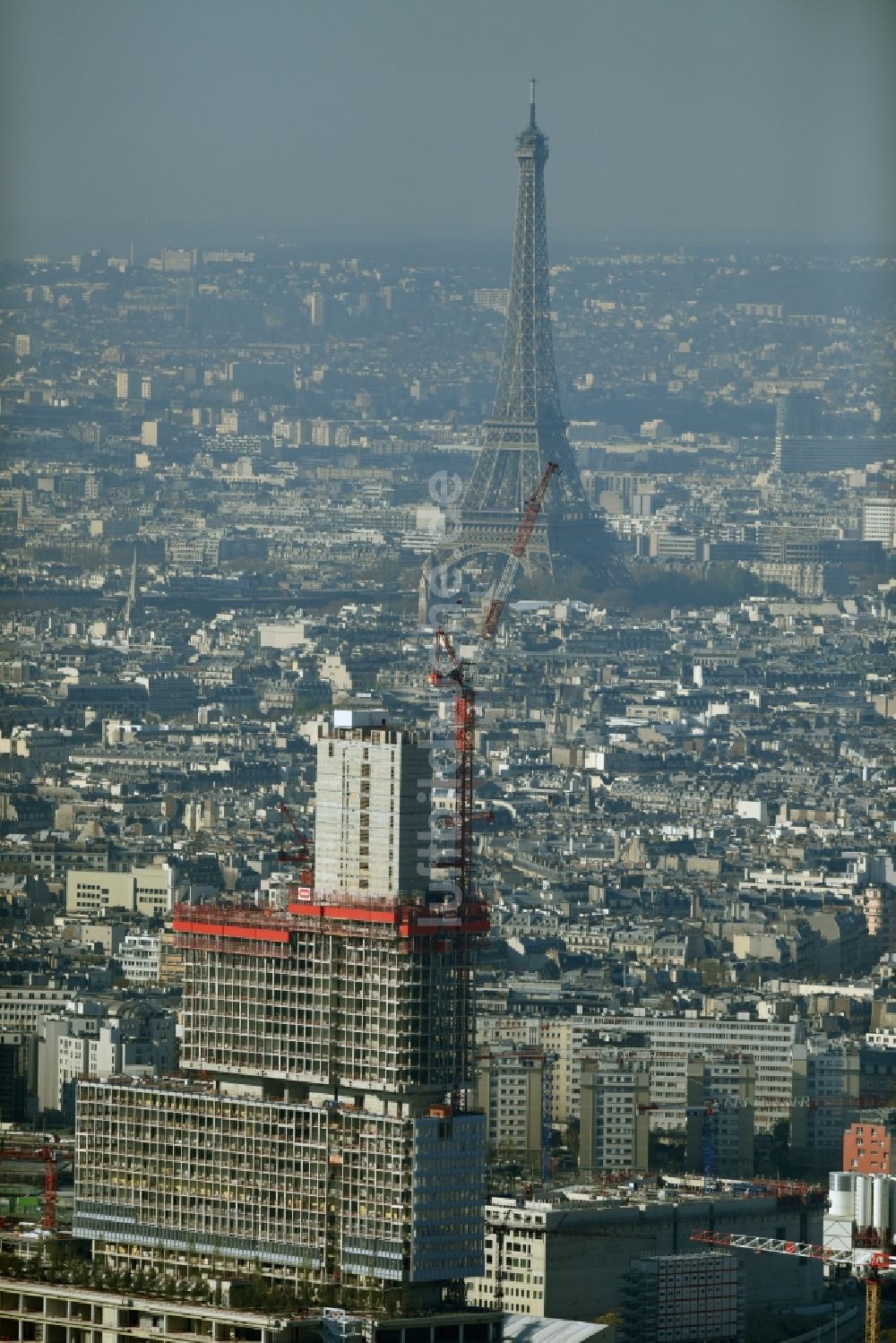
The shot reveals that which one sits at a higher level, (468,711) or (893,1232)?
(468,711)

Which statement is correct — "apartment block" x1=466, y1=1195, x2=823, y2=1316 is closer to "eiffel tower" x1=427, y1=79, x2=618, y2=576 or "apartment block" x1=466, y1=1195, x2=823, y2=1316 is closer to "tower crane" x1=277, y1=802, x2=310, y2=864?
"tower crane" x1=277, y1=802, x2=310, y2=864

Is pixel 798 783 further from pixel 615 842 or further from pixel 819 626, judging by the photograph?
pixel 819 626

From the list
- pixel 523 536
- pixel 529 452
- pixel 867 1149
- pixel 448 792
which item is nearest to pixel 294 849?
pixel 867 1149

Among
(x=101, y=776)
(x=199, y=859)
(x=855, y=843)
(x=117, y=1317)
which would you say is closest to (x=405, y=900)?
(x=117, y=1317)

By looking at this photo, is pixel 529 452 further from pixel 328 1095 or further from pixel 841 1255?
pixel 328 1095

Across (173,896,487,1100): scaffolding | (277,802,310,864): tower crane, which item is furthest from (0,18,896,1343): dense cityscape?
(277,802,310,864): tower crane

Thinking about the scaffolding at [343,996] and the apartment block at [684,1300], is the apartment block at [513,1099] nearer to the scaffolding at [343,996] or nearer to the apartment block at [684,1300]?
the apartment block at [684,1300]
